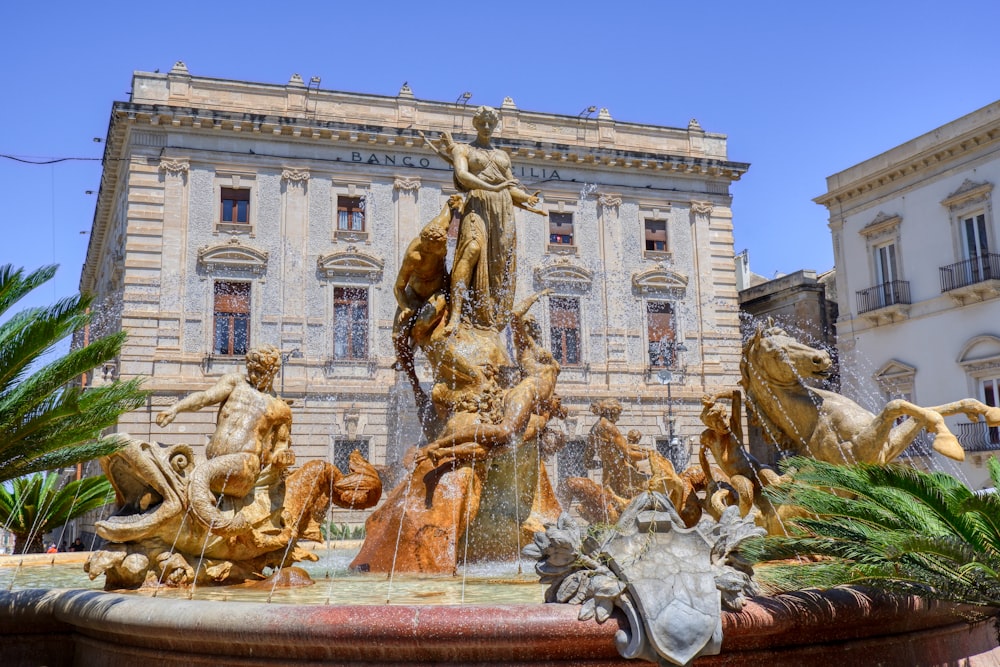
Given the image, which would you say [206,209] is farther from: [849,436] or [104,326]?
[849,436]

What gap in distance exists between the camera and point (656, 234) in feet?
105

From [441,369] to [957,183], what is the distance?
2469 centimetres

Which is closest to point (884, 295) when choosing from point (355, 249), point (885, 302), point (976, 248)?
point (885, 302)

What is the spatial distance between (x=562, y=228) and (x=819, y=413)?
991 inches

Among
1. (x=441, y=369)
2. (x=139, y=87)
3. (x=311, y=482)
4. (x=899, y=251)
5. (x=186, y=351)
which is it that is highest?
(x=139, y=87)

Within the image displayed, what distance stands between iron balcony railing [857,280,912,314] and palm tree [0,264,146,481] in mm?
27340

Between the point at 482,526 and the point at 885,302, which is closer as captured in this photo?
the point at 482,526

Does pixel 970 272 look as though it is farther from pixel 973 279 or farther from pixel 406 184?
pixel 406 184

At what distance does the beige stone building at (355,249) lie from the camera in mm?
26797

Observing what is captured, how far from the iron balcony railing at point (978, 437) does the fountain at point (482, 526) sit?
17803 mm

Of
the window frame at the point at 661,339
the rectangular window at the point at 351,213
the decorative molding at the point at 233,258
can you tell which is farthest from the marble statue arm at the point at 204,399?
the window frame at the point at 661,339

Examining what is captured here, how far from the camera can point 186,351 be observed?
26500 mm

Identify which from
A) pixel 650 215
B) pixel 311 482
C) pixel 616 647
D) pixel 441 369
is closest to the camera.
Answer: pixel 616 647

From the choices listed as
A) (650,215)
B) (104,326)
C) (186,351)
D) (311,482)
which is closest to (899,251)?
(650,215)
